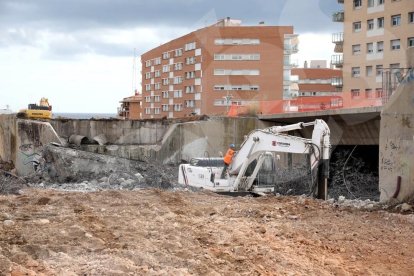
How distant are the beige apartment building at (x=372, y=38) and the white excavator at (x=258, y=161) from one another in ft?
118

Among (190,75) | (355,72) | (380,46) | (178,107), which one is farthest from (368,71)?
(178,107)

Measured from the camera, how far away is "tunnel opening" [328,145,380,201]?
2264cm

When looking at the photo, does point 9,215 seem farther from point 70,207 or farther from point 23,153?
point 23,153

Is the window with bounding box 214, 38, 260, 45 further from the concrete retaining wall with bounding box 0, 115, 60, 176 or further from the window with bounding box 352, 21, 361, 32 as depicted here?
the concrete retaining wall with bounding box 0, 115, 60, 176

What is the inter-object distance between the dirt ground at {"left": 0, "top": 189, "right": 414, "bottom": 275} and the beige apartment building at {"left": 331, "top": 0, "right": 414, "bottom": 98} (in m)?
43.1

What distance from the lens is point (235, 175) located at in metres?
18.9

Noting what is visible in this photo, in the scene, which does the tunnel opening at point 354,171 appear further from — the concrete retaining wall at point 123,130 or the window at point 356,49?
the window at point 356,49

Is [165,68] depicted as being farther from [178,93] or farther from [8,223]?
[8,223]

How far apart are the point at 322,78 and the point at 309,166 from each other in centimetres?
8522

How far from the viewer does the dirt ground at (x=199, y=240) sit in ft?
22.4

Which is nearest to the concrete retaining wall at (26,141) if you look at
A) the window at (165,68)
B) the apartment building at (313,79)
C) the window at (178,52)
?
the window at (178,52)

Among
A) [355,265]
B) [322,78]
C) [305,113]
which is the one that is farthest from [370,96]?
[322,78]

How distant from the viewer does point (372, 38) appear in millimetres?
57844

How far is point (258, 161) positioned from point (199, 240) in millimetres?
10334
